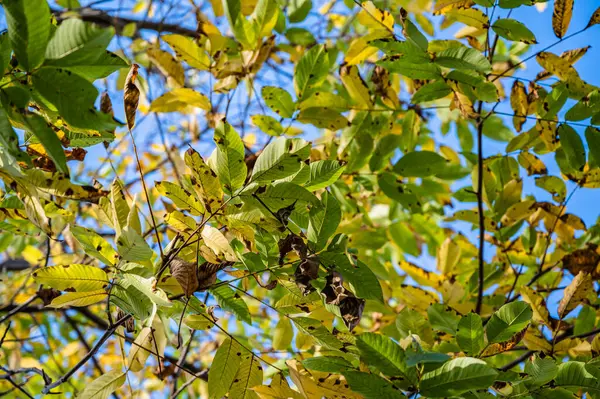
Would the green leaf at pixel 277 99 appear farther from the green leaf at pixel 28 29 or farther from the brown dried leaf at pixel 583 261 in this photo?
the brown dried leaf at pixel 583 261

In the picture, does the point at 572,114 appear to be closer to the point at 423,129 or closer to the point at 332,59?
the point at 332,59

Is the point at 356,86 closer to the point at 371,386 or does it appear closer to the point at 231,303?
the point at 231,303

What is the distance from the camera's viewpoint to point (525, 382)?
93 centimetres

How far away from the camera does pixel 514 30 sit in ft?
4.42

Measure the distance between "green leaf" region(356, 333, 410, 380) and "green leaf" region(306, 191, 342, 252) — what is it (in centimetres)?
20

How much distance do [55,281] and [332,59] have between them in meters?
1.40

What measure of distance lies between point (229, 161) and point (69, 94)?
11.0 inches

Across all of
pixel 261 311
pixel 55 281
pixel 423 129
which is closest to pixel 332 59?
pixel 423 129

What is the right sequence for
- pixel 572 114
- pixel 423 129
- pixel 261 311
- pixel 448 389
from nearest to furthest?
pixel 448 389 < pixel 572 114 < pixel 423 129 < pixel 261 311

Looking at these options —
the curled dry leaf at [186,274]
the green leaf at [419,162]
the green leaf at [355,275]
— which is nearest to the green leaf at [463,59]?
the green leaf at [419,162]

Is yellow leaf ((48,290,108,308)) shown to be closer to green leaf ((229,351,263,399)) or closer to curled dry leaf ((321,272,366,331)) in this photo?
green leaf ((229,351,263,399))

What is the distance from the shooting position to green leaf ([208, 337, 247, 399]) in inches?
40.3

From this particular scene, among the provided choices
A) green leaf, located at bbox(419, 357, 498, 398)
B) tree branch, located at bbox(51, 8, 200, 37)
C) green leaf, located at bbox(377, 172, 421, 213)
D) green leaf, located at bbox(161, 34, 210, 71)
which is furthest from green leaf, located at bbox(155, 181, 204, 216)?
tree branch, located at bbox(51, 8, 200, 37)

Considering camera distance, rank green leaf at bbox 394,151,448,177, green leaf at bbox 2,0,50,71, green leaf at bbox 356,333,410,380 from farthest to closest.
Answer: green leaf at bbox 394,151,448,177 → green leaf at bbox 356,333,410,380 → green leaf at bbox 2,0,50,71
